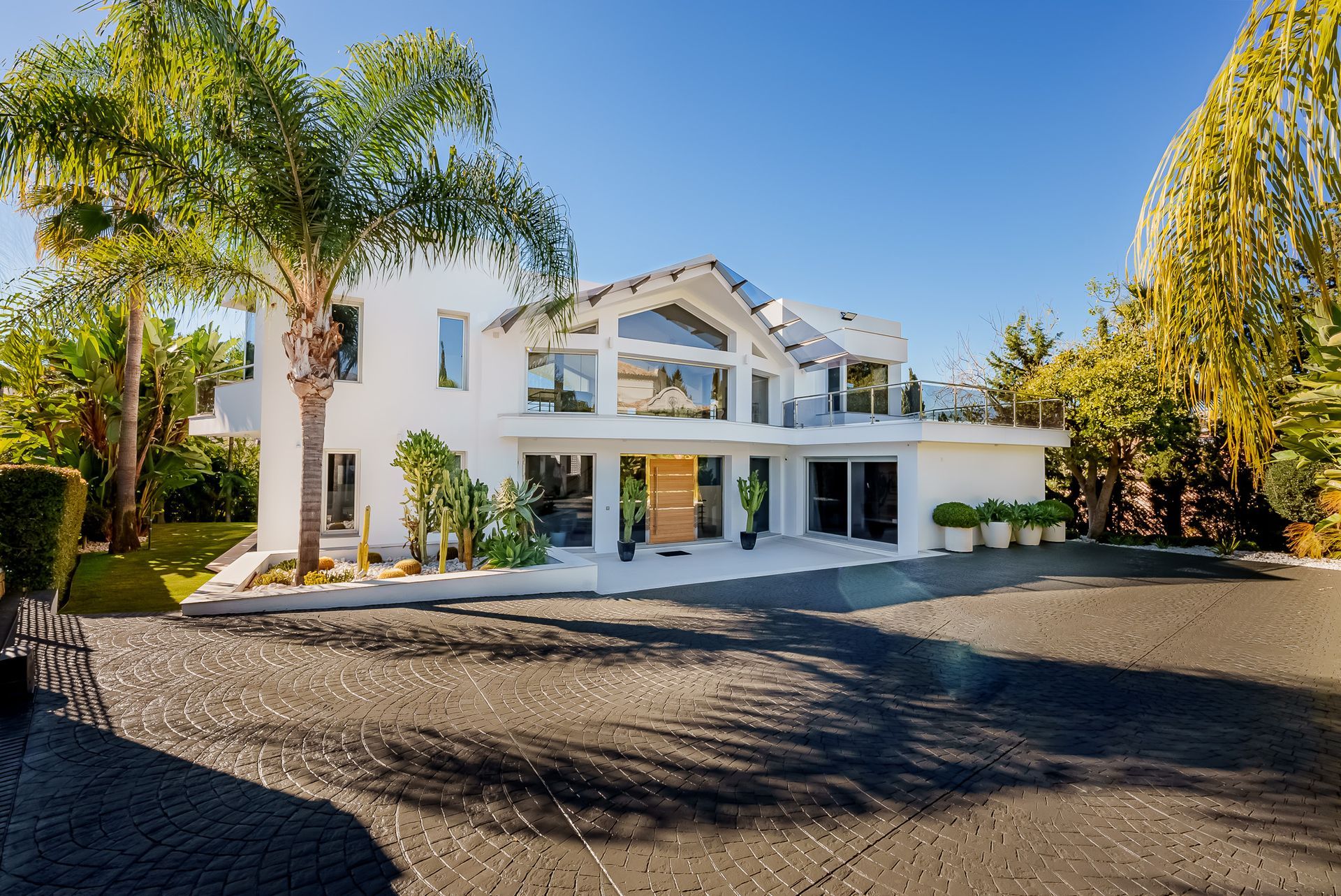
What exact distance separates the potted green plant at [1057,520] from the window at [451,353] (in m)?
16.3

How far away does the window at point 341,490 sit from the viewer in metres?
12.7

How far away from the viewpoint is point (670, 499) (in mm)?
16500

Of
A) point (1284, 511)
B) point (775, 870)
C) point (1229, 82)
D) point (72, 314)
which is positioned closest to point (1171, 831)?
point (775, 870)

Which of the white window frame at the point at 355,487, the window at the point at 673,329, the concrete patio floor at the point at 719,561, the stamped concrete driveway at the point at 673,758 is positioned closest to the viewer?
the stamped concrete driveway at the point at 673,758

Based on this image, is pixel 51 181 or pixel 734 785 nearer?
pixel 734 785

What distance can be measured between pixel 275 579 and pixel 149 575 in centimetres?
385

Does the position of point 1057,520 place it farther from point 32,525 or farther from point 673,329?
point 32,525

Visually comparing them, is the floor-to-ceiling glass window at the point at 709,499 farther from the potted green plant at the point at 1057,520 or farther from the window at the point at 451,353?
the potted green plant at the point at 1057,520

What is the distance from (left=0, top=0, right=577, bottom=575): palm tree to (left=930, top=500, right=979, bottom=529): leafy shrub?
10828mm

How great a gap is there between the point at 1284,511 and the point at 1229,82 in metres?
16.6

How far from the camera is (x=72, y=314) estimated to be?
8086mm

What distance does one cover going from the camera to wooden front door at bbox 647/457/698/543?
16.2 metres

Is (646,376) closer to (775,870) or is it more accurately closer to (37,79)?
(37,79)

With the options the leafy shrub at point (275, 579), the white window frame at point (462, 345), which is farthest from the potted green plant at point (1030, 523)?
the leafy shrub at point (275, 579)
